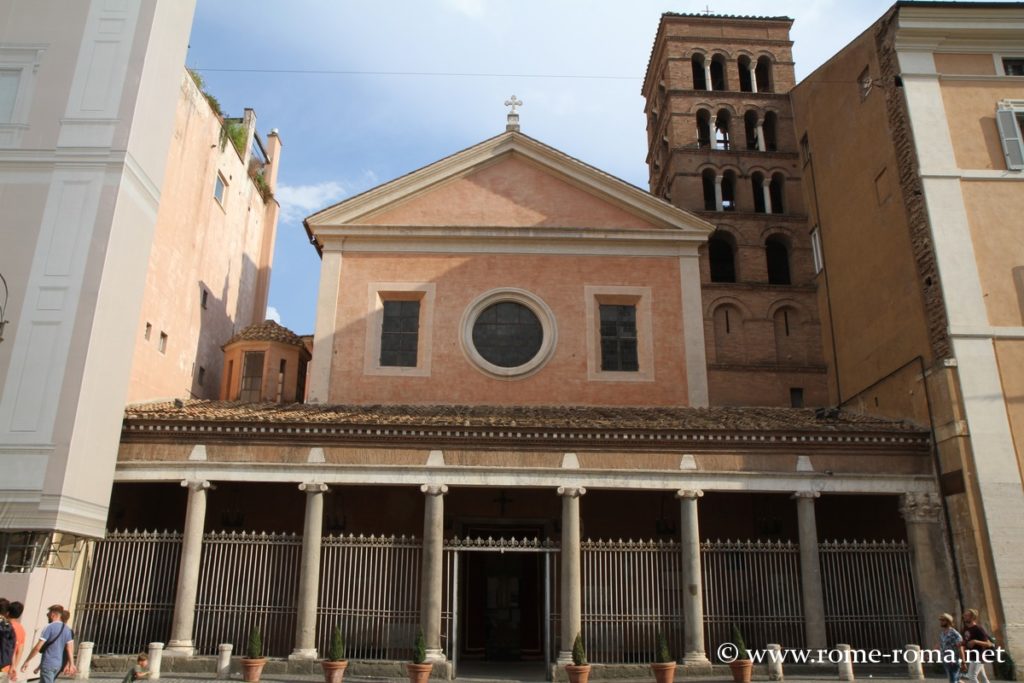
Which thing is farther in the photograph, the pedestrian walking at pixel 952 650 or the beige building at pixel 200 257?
the beige building at pixel 200 257

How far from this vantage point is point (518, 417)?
49.0 feet

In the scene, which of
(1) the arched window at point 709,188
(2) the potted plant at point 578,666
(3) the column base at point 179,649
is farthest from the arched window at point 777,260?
(3) the column base at point 179,649

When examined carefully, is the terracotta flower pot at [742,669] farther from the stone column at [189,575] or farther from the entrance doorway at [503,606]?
the stone column at [189,575]

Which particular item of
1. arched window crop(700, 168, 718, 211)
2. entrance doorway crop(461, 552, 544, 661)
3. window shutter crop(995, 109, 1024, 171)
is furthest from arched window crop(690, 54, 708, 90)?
entrance doorway crop(461, 552, 544, 661)

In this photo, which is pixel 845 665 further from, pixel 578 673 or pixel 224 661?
pixel 224 661

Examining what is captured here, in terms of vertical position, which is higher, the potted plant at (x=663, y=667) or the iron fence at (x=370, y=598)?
the iron fence at (x=370, y=598)

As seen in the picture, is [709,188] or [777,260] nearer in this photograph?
[777,260]

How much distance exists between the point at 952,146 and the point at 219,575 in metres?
15.6

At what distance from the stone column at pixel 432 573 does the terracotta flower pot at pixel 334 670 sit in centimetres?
146

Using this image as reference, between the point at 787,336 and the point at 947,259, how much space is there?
Result: 5299 millimetres

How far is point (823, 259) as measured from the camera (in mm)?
19594

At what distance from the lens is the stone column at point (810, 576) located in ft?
44.3

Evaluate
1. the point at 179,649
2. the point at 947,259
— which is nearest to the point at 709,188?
the point at 947,259

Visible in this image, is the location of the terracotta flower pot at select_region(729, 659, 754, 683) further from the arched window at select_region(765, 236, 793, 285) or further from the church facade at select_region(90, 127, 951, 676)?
the arched window at select_region(765, 236, 793, 285)
